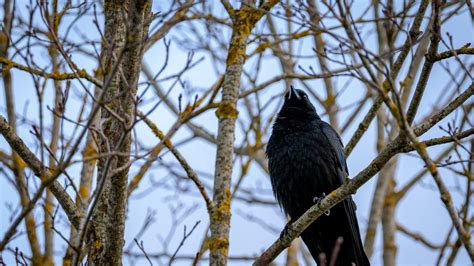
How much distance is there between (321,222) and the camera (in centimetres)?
688

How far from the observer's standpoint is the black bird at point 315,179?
263 inches

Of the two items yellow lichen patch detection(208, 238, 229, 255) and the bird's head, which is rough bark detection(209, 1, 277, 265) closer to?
yellow lichen patch detection(208, 238, 229, 255)

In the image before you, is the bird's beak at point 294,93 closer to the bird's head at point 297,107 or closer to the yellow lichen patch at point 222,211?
the bird's head at point 297,107

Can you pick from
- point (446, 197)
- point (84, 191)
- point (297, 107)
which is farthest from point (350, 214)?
point (84, 191)

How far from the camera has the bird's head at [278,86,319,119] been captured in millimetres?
7328

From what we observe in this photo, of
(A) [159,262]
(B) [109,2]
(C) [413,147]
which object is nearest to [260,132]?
(A) [159,262]

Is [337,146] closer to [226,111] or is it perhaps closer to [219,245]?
[226,111]

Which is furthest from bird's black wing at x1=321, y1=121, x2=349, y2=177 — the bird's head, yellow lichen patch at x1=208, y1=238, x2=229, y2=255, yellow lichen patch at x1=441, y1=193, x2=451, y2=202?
yellow lichen patch at x1=441, y1=193, x2=451, y2=202

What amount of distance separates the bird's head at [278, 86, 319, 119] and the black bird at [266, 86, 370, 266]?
177 millimetres

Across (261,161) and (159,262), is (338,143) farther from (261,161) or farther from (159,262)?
(261,161)

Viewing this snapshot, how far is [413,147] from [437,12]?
84 centimetres

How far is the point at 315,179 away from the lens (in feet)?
22.0

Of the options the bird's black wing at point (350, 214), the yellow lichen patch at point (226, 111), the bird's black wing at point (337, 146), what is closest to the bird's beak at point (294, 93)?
the bird's black wing at point (337, 146)

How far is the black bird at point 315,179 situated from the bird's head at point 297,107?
0.18m
